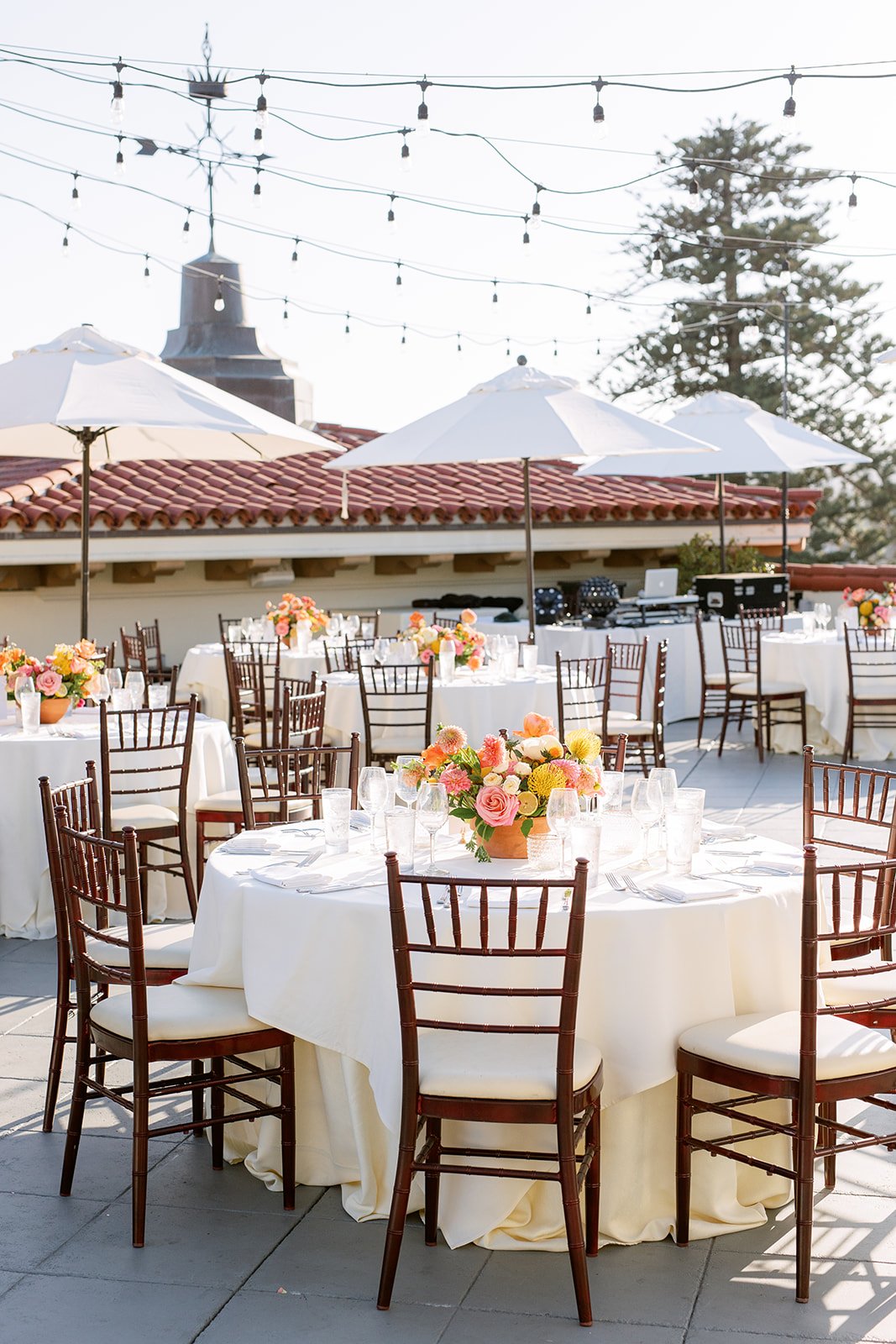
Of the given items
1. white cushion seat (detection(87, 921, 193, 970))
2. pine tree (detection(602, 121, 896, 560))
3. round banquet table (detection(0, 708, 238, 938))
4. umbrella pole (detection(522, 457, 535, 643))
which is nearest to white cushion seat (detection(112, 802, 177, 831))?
round banquet table (detection(0, 708, 238, 938))

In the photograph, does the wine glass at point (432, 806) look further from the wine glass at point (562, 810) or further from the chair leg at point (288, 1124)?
the chair leg at point (288, 1124)

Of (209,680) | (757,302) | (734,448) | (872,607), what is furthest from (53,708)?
(757,302)

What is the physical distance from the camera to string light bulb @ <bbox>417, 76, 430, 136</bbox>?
8.73m

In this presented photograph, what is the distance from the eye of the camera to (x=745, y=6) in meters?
Result: 11.4

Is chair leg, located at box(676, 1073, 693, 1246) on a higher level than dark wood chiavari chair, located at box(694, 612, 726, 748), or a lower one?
lower

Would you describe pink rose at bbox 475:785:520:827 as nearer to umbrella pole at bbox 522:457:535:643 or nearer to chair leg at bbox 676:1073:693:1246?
chair leg at bbox 676:1073:693:1246

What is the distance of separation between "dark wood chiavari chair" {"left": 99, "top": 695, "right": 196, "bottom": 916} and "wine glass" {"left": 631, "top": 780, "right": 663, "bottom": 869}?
276 centimetres

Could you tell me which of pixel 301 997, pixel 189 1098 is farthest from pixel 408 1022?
pixel 189 1098

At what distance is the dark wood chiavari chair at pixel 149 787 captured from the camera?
6805mm

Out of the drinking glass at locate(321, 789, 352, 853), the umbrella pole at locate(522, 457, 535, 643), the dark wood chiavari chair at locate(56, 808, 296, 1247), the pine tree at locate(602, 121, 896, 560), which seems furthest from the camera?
the pine tree at locate(602, 121, 896, 560)

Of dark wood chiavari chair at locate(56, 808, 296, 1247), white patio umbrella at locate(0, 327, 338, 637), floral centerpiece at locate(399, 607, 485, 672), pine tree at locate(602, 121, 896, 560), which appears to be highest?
pine tree at locate(602, 121, 896, 560)

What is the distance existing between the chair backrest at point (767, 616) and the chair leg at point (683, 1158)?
→ 27.3ft

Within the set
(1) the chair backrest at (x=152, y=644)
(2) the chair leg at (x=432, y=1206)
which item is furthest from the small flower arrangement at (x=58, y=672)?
(1) the chair backrest at (x=152, y=644)

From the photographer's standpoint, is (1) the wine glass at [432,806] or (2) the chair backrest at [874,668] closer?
(1) the wine glass at [432,806]
